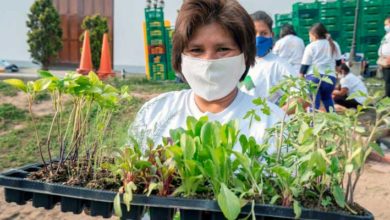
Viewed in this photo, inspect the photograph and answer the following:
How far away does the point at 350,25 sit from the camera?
37.8 ft

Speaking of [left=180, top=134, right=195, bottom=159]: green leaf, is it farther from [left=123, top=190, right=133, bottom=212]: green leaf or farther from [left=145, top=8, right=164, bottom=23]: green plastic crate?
[left=145, top=8, right=164, bottom=23]: green plastic crate

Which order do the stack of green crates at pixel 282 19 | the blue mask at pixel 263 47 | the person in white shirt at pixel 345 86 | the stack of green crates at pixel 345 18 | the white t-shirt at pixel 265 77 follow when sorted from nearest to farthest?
the white t-shirt at pixel 265 77 < the blue mask at pixel 263 47 < the person in white shirt at pixel 345 86 < the stack of green crates at pixel 345 18 < the stack of green crates at pixel 282 19

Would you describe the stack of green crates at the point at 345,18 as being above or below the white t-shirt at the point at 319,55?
above

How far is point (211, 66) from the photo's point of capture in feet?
5.35

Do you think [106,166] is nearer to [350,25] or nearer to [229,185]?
[229,185]

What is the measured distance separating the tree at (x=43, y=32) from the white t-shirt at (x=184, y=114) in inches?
446

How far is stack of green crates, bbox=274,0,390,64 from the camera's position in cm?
1137

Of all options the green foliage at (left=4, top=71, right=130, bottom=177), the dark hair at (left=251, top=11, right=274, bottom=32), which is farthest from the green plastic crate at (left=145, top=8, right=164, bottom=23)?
the green foliage at (left=4, top=71, right=130, bottom=177)

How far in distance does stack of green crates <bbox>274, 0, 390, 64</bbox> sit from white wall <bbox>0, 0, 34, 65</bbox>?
8.71 metres

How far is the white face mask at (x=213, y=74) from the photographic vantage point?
164cm

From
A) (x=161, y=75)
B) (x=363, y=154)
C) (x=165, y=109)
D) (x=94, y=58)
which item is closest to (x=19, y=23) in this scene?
(x=94, y=58)

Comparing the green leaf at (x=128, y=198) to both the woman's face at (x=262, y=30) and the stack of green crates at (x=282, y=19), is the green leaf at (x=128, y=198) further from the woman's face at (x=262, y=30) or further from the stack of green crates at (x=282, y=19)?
the stack of green crates at (x=282, y=19)

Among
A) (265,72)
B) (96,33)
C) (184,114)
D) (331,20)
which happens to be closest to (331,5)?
(331,20)

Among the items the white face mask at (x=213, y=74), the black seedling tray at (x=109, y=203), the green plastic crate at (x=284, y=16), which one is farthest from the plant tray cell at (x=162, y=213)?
the green plastic crate at (x=284, y=16)
